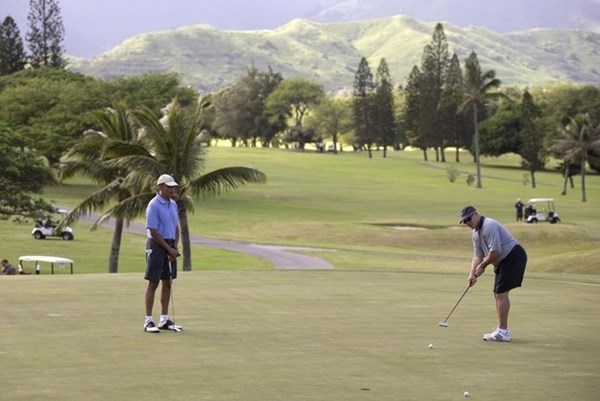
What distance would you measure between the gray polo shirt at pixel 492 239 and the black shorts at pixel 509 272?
0.08 meters

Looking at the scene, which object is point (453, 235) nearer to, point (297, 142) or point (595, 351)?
point (595, 351)

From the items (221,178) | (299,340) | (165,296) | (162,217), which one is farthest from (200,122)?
(299,340)

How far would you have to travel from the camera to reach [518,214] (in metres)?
75.1

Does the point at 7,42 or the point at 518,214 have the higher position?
the point at 7,42

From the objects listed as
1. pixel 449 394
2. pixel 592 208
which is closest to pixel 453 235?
pixel 592 208

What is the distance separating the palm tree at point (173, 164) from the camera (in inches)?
1453

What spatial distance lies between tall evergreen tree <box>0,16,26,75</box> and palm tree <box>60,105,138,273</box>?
91.3 meters

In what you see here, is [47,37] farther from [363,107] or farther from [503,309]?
[503,309]

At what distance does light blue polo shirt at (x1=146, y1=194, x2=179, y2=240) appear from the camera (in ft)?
49.2

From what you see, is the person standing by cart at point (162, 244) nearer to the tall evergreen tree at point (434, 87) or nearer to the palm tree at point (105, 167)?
the palm tree at point (105, 167)

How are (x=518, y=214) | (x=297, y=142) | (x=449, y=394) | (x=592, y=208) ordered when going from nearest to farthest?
1. (x=449, y=394)
2. (x=518, y=214)
3. (x=592, y=208)
4. (x=297, y=142)

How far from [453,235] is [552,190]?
56.9 metres

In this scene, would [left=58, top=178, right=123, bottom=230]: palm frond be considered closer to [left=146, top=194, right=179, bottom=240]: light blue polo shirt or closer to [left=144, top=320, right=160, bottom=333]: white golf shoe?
[left=146, top=194, right=179, bottom=240]: light blue polo shirt

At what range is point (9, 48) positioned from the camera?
135250 millimetres
